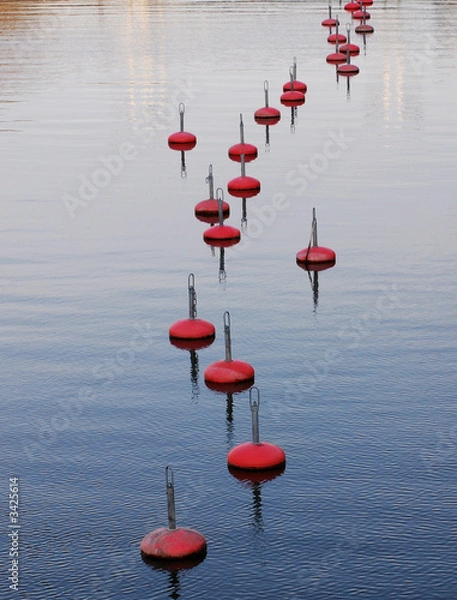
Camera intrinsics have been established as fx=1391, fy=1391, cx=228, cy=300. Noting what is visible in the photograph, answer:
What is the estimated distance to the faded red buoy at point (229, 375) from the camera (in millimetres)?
34438

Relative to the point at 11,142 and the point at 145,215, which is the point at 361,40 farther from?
the point at 145,215

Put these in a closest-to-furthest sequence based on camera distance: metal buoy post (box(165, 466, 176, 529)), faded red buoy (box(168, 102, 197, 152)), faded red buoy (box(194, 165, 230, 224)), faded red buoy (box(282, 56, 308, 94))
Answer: metal buoy post (box(165, 466, 176, 529))
faded red buoy (box(194, 165, 230, 224))
faded red buoy (box(168, 102, 197, 152))
faded red buoy (box(282, 56, 308, 94))

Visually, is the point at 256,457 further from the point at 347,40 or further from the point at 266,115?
the point at 347,40

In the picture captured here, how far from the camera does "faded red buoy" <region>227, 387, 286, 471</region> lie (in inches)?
1153

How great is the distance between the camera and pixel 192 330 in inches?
1491

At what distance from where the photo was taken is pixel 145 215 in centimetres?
5297

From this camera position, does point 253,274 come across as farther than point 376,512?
Yes

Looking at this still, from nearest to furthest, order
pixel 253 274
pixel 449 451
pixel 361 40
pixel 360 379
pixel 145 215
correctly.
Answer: pixel 449 451
pixel 360 379
pixel 253 274
pixel 145 215
pixel 361 40

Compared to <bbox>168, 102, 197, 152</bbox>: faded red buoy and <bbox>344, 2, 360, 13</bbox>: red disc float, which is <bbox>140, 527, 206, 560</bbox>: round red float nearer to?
<bbox>168, 102, 197, 152</bbox>: faded red buoy

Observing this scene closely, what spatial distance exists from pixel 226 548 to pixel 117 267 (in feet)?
68.2

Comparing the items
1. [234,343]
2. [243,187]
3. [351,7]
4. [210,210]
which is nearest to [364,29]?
[351,7]

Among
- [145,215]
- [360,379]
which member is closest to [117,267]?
[145,215]

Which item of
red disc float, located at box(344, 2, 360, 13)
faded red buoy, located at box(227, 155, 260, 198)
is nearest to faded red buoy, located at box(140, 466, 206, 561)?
faded red buoy, located at box(227, 155, 260, 198)

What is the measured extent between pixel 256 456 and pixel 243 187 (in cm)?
2758
